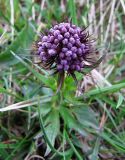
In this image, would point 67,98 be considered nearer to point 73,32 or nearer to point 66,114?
point 66,114

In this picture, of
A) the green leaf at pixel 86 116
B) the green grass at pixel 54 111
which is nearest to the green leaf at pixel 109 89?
the green grass at pixel 54 111


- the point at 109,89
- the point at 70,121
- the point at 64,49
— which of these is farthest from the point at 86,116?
the point at 64,49

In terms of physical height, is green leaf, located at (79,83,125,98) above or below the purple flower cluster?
below

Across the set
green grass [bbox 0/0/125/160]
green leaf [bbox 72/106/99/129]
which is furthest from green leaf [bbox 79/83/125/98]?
green leaf [bbox 72/106/99/129]

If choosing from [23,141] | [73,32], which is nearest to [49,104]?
[23,141]

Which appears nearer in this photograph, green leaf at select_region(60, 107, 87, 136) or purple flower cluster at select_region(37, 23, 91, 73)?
purple flower cluster at select_region(37, 23, 91, 73)

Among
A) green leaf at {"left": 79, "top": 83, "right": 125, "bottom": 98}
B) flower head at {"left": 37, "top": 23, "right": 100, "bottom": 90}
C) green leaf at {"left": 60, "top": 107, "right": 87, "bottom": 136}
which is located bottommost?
green leaf at {"left": 60, "top": 107, "right": 87, "bottom": 136}

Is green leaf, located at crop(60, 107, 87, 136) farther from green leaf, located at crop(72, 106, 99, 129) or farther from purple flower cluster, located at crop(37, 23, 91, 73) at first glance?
purple flower cluster, located at crop(37, 23, 91, 73)

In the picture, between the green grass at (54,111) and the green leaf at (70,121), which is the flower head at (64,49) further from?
the green leaf at (70,121)
